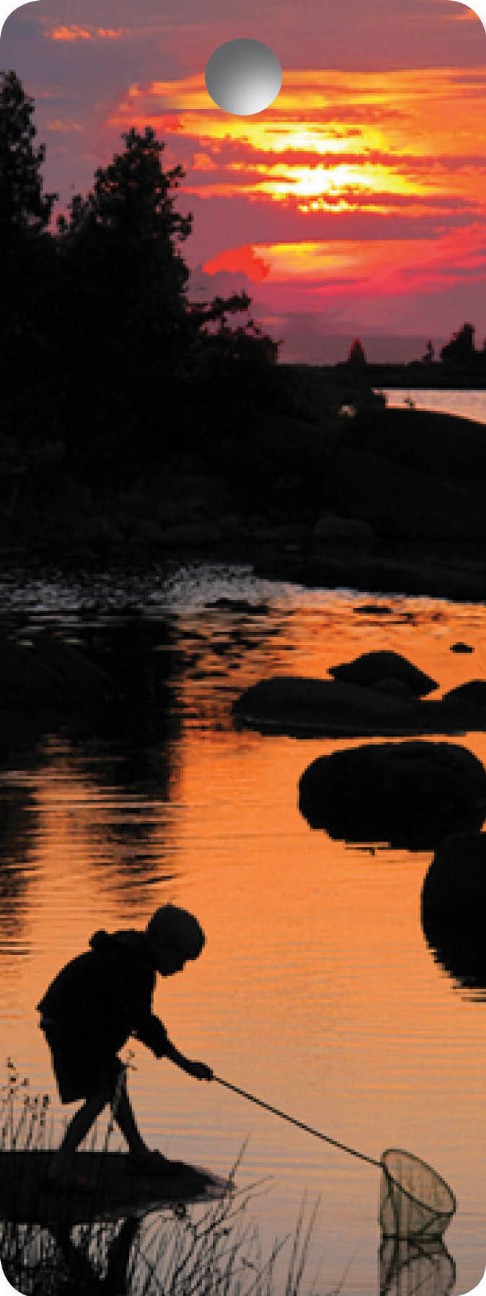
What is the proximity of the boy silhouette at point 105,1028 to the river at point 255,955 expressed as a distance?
1.06 feet

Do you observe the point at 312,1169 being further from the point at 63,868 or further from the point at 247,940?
the point at 63,868

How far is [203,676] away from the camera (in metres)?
31.7

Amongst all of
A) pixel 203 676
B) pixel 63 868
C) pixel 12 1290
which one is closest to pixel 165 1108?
pixel 12 1290

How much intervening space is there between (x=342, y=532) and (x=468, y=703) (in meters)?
36.6

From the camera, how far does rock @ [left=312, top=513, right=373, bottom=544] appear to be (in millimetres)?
62156

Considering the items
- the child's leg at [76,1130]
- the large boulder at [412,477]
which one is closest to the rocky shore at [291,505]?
the large boulder at [412,477]

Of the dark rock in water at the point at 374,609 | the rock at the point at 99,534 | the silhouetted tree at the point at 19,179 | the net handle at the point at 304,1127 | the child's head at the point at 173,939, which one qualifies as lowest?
the dark rock in water at the point at 374,609

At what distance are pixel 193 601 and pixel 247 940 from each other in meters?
32.1

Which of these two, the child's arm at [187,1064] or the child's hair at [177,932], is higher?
the child's hair at [177,932]

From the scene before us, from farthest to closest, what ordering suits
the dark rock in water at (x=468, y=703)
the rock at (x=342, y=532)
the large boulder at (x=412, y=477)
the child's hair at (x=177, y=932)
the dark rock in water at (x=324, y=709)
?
the large boulder at (x=412, y=477) < the rock at (x=342, y=532) < the dark rock in water at (x=468, y=703) < the dark rock in water at (x=324, y=709) < the child's hair at (x=177, y=932)

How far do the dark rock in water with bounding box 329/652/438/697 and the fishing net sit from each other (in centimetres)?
2057

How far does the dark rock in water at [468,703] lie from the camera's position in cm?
2605

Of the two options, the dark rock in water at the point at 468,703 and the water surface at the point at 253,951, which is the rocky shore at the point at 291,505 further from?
the water surface at the point at 253,951

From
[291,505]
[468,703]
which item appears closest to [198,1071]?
[468,703]
